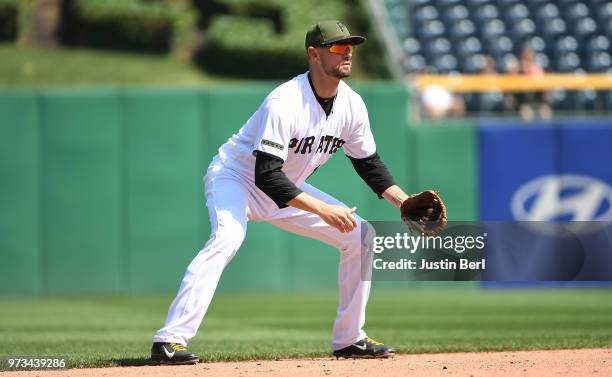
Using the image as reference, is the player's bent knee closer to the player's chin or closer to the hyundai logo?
the player's chin

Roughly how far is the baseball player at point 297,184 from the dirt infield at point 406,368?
0.57 ft

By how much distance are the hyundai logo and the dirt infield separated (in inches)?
224

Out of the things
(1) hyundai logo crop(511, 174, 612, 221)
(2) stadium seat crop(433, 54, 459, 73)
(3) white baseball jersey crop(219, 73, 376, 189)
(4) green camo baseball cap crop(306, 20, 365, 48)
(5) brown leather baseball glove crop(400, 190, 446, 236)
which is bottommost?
(1) hyundai logo crop(511, 174, 612, 221)

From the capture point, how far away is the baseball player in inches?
198

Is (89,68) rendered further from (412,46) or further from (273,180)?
(273,180)

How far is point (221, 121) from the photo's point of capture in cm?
1134

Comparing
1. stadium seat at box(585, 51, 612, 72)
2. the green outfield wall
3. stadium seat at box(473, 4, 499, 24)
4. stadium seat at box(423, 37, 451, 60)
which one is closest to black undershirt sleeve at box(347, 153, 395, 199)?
the green outfield wall

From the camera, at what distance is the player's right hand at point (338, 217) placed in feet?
16.4

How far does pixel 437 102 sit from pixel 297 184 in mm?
7046

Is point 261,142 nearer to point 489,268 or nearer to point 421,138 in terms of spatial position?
point 489,268

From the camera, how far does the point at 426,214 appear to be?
17.4 feet

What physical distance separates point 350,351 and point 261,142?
51.0 inches

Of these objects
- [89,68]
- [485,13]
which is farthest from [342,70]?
[89,68]

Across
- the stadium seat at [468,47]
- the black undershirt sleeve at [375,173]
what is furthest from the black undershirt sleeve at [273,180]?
the stadium seat at [468,47]
